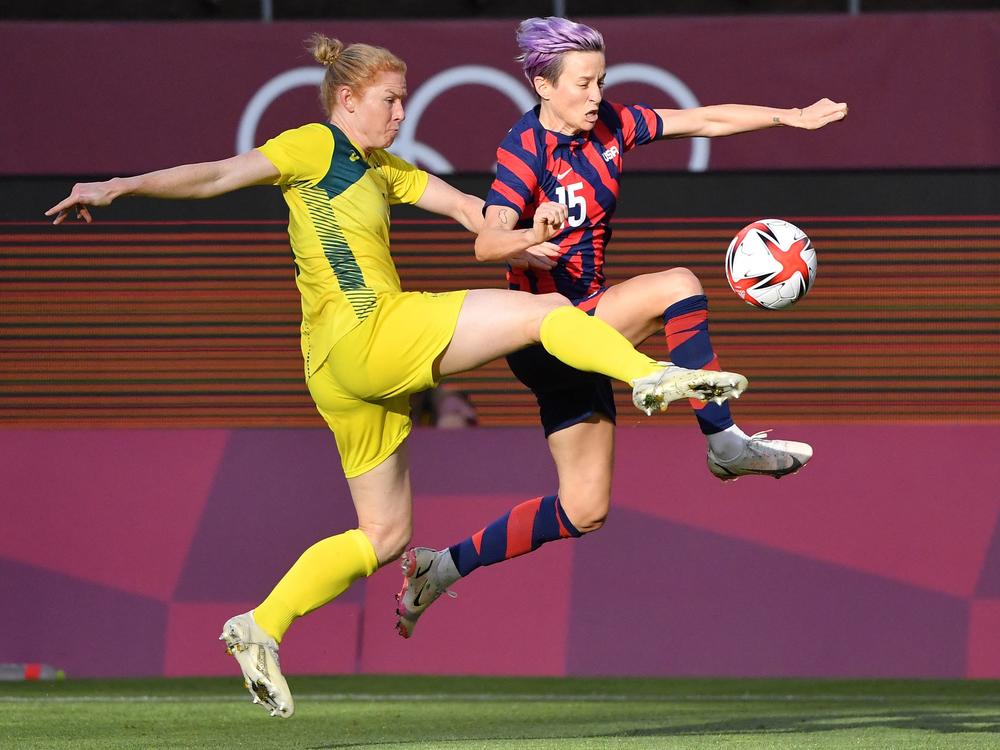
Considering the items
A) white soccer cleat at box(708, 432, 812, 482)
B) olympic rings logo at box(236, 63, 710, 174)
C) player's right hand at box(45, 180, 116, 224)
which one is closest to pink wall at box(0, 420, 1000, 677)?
olympic rings logo at box(236, 63, 710, 174)

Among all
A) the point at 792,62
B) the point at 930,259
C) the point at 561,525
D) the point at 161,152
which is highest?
the point at 792,62

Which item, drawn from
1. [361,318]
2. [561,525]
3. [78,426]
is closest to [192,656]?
[78,426]

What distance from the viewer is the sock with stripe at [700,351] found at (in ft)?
18.6

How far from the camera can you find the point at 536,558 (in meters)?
8.79

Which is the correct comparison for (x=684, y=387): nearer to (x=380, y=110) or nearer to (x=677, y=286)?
(x=677, y=286)

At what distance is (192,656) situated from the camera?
28.7 feet

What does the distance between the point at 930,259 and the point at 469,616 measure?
9.33 feet

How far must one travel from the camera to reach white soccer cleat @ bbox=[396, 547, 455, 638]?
21.0 ft

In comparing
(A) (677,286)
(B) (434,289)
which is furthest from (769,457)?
(B) (434,289)

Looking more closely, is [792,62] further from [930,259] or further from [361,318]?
[361,318]

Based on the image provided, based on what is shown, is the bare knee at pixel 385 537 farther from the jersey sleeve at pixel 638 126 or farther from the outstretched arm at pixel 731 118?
the outstretched arm at pixel 731 118

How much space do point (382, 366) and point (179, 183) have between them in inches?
32.3

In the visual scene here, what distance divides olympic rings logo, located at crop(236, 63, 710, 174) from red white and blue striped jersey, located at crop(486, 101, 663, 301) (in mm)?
4246

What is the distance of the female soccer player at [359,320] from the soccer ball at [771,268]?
81cm
